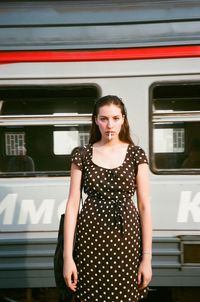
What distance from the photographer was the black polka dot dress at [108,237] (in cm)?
255

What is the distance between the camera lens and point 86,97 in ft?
13.2

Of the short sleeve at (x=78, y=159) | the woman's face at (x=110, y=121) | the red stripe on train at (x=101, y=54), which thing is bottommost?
the short sleeve at (x=78, y=159)

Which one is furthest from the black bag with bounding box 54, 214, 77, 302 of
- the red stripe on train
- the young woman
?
the red stripe on train

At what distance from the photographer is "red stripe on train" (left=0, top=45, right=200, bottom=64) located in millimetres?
3945

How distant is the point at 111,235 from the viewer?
8.35ft

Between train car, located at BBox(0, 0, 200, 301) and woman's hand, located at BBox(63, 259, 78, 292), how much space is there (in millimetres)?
1349

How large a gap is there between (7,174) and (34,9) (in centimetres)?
131

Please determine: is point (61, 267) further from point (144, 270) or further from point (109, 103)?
point (109, 103)

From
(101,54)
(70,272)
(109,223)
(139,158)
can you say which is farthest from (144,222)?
(101,54)

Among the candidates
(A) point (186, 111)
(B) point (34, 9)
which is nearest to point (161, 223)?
(A) point (186, 111)

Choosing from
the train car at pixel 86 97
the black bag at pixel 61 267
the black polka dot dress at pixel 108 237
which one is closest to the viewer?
the black polka dot dress at pixel 108 237

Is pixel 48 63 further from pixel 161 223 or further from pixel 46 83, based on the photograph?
pixel 161 223

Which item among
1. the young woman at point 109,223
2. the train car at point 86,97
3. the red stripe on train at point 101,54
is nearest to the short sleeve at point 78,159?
the young woman at point 109,223

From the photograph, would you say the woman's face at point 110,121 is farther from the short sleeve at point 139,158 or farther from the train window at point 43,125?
the train window at point 43,125
